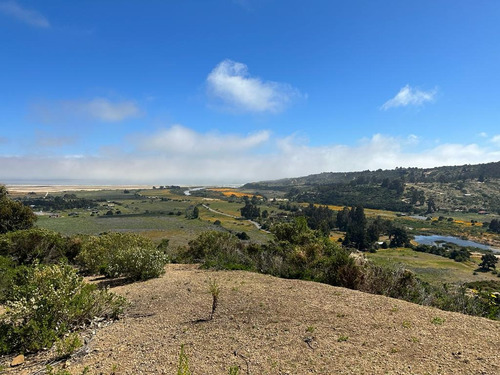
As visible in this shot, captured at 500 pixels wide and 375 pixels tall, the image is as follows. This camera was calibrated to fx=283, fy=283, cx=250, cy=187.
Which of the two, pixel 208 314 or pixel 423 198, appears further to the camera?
pixel 423 198

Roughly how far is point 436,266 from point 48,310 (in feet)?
199

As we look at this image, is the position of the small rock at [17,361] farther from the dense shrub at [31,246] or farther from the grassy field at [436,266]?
the grassy field at [436,266]

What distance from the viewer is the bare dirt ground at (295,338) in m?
6.41

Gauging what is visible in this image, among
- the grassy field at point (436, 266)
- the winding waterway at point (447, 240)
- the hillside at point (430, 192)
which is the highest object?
the hillside at point (430, 192)

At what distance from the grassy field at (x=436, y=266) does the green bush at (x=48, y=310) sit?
37591 millimetres

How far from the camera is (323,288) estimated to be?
1199cm

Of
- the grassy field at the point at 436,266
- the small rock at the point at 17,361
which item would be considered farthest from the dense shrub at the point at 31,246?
the grassy field at the point at 436,266

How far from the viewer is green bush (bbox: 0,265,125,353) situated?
8047 millimetres

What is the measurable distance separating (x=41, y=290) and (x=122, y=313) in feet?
9.76

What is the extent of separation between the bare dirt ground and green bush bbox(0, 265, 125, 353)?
64 centimetres

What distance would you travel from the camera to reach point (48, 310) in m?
8.52

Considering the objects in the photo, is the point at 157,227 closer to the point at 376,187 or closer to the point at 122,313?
the point at 122,313

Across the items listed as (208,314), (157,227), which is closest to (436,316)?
(208,314)

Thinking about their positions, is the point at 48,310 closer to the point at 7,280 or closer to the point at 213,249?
the point at 7,280
